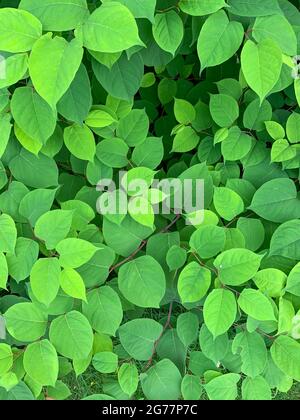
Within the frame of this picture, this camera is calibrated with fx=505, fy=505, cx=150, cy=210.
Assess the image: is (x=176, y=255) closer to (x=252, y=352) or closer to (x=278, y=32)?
(x=252, y=352)

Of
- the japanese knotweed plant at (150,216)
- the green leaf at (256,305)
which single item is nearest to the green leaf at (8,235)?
the japanese knotweed plant at (150,216)

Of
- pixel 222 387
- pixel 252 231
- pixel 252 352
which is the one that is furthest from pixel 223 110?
pixel 222 387

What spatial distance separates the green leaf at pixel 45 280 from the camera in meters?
1.18

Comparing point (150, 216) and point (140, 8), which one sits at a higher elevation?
point (140, 8)

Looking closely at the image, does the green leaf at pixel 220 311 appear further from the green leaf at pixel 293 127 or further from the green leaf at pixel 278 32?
the green leaf at pixel 278 32

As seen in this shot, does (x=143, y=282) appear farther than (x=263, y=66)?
Yes

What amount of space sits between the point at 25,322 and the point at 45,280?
17cm

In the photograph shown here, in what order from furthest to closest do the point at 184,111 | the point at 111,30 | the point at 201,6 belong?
the point at 184,111 < the point at 201,6 < the point at 111,30

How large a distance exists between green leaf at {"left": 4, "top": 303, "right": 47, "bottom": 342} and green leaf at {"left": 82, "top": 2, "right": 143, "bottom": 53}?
0.67 metres

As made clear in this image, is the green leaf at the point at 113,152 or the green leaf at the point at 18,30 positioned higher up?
the green leaf at the point at 18,30

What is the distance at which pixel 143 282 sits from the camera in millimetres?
1256

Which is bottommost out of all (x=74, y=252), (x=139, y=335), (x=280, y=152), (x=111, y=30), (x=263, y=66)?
(x=139, y=335)

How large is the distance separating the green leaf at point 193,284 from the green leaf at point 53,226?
0.99ft
